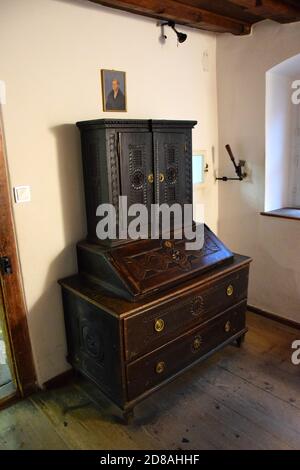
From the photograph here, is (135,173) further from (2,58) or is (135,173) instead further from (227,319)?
(227,319)

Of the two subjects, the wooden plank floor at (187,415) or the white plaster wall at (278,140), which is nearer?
the wooden plank floor at (187,415)

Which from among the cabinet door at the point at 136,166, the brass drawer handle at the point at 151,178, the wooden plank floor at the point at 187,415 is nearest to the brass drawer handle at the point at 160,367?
the wooden plank floor at the point at 187,415

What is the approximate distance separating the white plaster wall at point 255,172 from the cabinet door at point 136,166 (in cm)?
107

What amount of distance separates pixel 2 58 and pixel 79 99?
0.45m

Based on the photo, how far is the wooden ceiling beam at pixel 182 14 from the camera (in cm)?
195

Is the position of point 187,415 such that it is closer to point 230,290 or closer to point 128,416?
point 128,416

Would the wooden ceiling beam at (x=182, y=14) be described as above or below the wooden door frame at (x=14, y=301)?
above

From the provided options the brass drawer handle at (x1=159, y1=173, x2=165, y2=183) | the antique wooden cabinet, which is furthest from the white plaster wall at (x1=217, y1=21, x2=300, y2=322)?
the brass drawer handle at (x1=159, y1=173, x2=165, y2=183)

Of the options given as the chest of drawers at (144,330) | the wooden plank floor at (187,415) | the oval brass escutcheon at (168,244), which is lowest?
the wooden plank floor at (187,415)

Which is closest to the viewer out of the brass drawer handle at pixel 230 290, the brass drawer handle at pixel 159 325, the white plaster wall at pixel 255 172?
the brass drawer handle at pixel 159 325

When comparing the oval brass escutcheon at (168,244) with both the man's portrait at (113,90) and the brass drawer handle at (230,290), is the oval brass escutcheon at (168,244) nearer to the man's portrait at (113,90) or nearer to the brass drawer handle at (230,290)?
the brass drawer handle at (230,290)

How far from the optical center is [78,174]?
2068 millimetres

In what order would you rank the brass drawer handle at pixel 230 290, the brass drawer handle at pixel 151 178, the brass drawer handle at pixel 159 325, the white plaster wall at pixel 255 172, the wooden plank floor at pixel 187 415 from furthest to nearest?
the white plaster wall at pixel 255 172, the brass drawer handle at pixel 230 290, the brass drawer handle at pixel 151 178, the brass drawer handle at pixel 159 325, the wooden plank floor at pixel 187 415

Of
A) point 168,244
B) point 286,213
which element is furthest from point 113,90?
point 286,213
